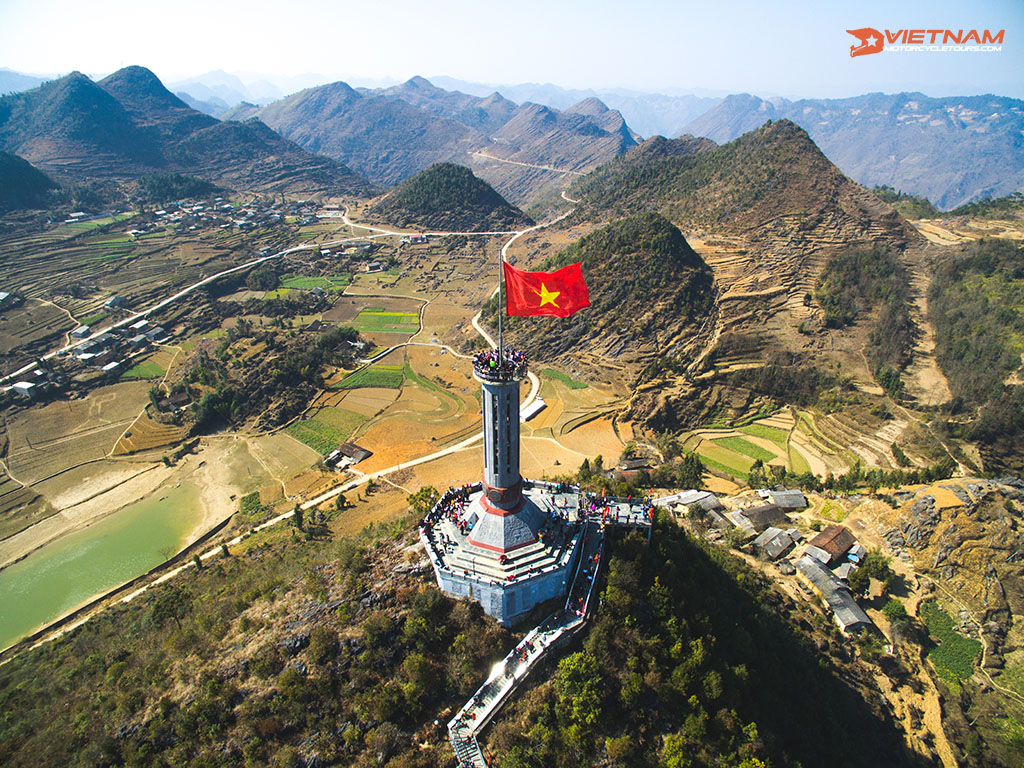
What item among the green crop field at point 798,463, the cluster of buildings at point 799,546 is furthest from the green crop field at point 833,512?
the green crop field at point 798,463

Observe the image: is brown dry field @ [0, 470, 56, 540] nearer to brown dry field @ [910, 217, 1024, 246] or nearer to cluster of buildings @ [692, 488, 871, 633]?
cluster of buildings @ [692, 488, 871, 633]

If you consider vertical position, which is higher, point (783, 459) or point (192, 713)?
A: point (192, 713)

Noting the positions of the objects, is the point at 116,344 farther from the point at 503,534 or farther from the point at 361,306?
the point at 503,534

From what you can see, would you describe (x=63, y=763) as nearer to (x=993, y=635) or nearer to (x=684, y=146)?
(x=993, y=635)

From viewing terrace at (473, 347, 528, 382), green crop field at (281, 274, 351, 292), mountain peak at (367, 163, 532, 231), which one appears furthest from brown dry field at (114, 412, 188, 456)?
mountain peak at (367, 163, 532, 231)

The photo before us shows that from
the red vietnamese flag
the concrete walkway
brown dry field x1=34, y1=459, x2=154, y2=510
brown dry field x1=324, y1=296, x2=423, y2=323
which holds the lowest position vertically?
brown dry field x1=34, y1=459, x2=154, y2=510

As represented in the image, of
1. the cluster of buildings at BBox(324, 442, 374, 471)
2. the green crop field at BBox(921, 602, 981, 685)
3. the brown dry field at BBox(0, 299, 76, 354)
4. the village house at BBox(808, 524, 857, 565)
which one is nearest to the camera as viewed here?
the green crop field at BBox(921, 602, 981, 685)

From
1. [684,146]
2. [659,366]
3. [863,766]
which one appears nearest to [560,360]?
[659,366]
